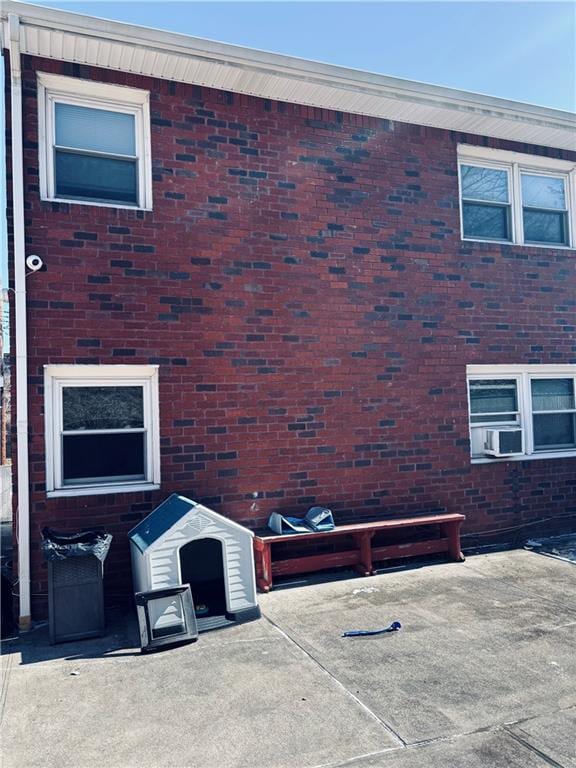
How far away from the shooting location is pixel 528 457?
8.55 metres

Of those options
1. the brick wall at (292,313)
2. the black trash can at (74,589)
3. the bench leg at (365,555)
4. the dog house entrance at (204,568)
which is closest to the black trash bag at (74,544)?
the black trash can at (74,589)

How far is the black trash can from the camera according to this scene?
5.29m

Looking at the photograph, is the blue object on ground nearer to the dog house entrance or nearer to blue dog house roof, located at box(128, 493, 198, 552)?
the dog house entrance

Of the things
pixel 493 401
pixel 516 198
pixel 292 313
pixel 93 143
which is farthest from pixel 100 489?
pixel 516 198

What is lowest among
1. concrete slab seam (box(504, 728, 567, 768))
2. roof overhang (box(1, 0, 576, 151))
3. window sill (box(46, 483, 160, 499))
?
concrete slab seam (box(504, 728, 567, 768))

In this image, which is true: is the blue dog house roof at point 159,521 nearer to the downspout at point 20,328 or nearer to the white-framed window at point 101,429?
the white-framed window at point 101,429

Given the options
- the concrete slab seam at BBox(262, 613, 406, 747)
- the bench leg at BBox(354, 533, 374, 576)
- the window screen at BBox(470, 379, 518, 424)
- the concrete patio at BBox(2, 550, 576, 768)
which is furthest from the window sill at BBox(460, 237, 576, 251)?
the concrete slab seam at BBox(262, 613, 406, 747)

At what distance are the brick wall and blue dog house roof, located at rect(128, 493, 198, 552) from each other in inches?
13.1

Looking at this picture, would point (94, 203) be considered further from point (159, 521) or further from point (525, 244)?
point (525, 244)

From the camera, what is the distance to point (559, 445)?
8.96 metres

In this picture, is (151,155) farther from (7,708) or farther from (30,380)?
(7,708)

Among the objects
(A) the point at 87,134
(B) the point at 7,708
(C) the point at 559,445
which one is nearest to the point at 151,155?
(A) the point at 87,134

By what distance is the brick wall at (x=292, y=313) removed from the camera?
20.9 ft

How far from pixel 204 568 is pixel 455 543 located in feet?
11.2
